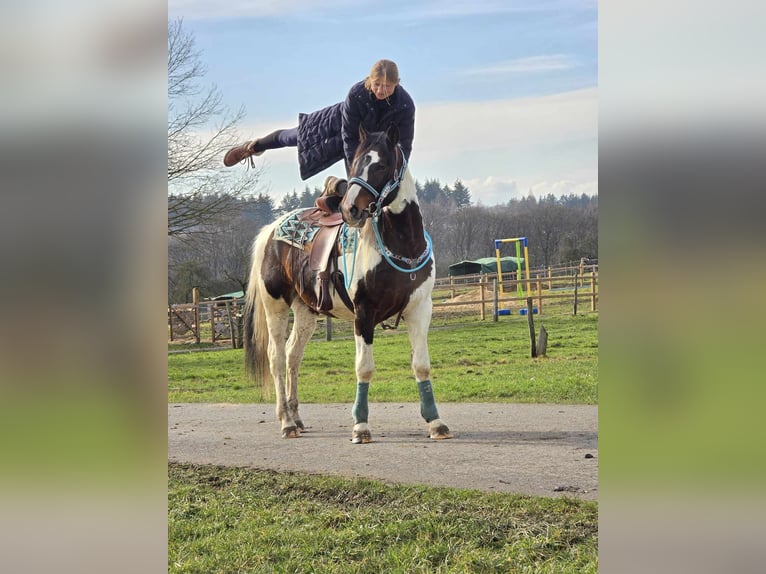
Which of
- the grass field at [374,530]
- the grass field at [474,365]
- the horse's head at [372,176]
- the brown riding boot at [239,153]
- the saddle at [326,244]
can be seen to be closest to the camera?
the grass field at [374,530]

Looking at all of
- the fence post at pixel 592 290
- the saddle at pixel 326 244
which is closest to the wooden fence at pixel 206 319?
the saddle at pixel 326 244

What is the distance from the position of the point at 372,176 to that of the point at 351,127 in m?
0.54

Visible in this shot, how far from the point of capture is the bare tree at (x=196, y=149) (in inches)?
207

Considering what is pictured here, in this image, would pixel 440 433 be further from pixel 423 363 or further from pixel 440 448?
pixel 423 363

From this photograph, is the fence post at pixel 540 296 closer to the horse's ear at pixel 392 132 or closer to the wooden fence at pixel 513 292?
the wooden fence at pixel 513 292

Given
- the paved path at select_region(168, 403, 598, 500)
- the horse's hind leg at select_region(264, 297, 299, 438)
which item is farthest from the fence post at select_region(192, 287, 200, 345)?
the paved path at select_region(168, 403, 598, 500)

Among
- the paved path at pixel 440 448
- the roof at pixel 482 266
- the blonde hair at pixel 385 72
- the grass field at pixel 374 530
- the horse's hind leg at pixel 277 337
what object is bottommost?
the grass field at pixel 374 530

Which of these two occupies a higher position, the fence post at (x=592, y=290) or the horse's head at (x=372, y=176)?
the horse's head at (x=372, y=176)

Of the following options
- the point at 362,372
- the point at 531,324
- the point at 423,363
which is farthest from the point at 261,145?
the point at 531,324

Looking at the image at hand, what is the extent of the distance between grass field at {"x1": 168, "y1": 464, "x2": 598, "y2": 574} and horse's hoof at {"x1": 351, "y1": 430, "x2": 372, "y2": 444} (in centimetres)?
41

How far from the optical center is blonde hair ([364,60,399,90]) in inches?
186

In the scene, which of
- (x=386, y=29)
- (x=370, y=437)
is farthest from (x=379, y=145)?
(x=370, y=437)

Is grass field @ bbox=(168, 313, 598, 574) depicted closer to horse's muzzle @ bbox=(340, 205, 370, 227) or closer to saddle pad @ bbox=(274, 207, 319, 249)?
saddle pad @ bbox=(274, 207, 319, 249)
